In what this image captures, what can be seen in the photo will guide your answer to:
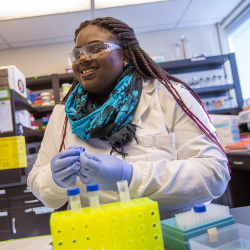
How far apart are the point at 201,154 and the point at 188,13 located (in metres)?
2.90

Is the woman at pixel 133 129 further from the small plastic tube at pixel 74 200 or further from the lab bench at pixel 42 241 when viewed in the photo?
the small plastic tube at pixel 74 200

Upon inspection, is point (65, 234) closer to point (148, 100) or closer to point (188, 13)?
point (148, 100)

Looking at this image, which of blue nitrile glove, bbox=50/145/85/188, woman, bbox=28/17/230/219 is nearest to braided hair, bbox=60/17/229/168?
woman, bbox=28/17/230/219

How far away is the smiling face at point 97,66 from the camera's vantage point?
1012mm

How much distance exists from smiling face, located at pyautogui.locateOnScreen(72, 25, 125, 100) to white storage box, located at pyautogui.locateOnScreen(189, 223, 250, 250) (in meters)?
0.75

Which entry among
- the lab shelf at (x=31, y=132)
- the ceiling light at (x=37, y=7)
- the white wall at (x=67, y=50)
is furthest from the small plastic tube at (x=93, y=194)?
the white wall at (x=67, y=50)

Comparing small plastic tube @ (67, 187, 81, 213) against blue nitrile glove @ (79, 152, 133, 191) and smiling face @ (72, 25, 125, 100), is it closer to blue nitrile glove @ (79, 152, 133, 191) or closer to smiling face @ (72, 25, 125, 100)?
blue nitrile glove @ (79, 152, 133, 191)

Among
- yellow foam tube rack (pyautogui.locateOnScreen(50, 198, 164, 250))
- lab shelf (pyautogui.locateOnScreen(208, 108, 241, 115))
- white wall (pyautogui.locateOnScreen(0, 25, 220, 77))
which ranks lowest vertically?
yellow foam tube rack (pyautogui.locateOnScreen(50, 198, 164, 250))

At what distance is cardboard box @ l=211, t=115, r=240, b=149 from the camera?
8.68 ft

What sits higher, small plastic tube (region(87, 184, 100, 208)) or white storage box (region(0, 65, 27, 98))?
white storage box (region(0, 65, 27, 98))

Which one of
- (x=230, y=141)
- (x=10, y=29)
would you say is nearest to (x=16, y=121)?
(x=10, y=29)

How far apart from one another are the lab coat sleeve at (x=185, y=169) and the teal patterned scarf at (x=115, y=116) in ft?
0.55

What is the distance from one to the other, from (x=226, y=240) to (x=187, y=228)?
0.07 m

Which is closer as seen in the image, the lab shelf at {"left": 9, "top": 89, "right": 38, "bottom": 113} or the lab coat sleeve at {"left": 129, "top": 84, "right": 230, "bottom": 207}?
the lab coat sleeve at {"left": 129, "top": 84, "right": 230, "bottom": 207}
